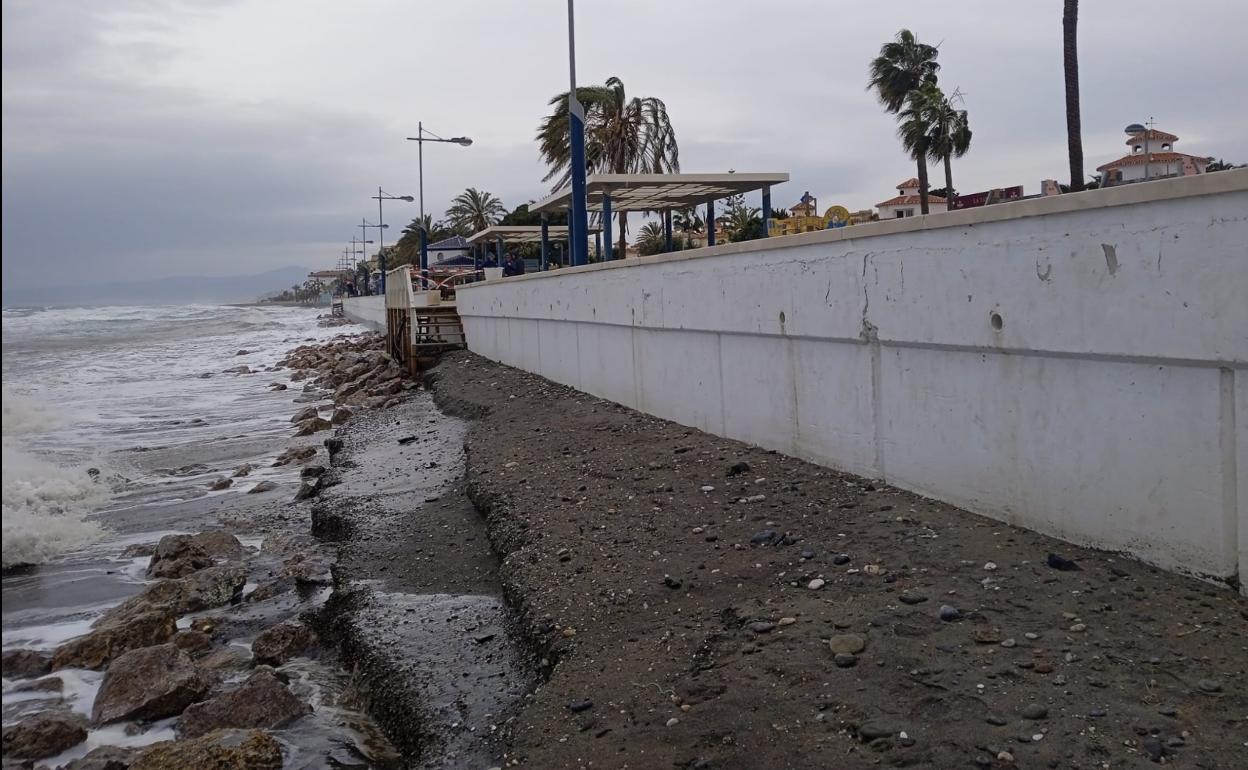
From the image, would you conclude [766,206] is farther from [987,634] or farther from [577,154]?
[987,634]

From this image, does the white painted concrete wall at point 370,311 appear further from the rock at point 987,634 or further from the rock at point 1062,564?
the rock at point 987,634

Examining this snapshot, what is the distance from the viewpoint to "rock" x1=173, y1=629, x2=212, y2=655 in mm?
6539

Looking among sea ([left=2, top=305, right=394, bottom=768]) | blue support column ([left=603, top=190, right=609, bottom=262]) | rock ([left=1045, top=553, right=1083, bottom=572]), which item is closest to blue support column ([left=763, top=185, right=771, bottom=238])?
blue support column ([left=603, top=190, right=609, bottom=262])

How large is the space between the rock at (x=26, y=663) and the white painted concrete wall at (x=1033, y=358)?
532 cm

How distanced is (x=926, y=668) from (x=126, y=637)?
5234 millimetres

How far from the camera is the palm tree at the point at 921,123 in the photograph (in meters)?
41.9

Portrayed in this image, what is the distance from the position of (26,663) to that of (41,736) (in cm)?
139

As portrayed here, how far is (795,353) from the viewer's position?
7422 millimetres

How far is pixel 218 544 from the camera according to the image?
8.94m

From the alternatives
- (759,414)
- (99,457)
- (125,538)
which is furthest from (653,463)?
(99,457)

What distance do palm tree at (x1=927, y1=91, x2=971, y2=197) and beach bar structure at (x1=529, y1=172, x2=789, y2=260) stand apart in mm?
22827

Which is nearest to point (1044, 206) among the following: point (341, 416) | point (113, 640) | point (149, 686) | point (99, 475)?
point (149, 686)

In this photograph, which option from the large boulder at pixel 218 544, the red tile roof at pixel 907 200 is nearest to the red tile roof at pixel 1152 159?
the red tile roof at pixel 907 200

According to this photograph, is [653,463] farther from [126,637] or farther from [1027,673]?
[1027,673]
